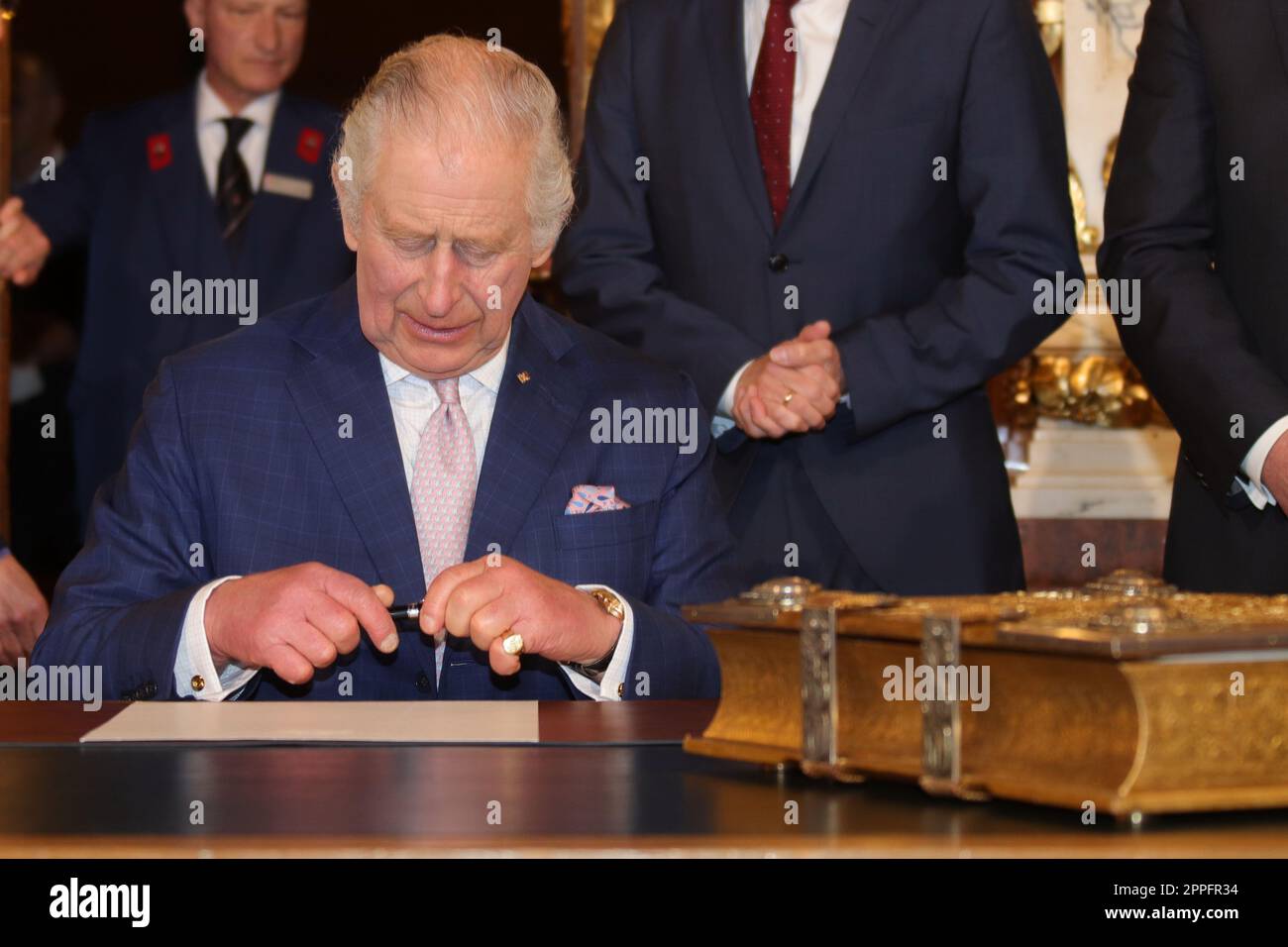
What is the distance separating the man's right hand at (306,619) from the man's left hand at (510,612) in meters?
0.06

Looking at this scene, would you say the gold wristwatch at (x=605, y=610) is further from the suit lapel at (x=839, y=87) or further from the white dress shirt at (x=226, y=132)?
the white dress shirt at (x=226, y=132)

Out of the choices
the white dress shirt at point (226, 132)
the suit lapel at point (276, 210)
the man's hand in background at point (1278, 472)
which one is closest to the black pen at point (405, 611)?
the man's hand in background at point (1278, 472)

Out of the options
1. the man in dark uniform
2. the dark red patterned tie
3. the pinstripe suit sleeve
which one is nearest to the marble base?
the dark red patterned tie

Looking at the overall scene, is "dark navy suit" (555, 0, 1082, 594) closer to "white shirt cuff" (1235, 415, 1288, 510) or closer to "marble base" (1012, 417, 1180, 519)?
"white shirt cuff" (1235, 415, 1288, 510)

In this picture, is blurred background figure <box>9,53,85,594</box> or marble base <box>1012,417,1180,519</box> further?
blurred background figure <box>9,53,85,594</box>

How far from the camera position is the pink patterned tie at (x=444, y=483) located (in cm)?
255

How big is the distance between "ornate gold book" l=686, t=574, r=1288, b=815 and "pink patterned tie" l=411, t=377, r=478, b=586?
0.91 m

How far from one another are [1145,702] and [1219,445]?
5.21ft

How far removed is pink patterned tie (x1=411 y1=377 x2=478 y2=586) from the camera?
2.55 metres

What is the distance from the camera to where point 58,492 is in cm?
610
